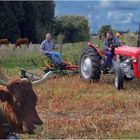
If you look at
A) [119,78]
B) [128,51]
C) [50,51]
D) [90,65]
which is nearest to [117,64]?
[128,51]

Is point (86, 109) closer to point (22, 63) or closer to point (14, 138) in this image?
point (14, 138)

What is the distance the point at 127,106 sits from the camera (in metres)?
11.0

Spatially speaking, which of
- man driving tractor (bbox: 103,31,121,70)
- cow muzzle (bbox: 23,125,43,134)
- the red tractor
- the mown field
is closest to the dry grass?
the mown field

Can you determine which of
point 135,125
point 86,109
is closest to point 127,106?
point 86,109

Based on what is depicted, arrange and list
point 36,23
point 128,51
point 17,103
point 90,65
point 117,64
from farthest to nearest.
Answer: point 36,23 → point 90,65 → point 117,64 → point 128,51 → point 17,103

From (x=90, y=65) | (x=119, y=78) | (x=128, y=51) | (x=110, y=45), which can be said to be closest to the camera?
(x=119, y=78)

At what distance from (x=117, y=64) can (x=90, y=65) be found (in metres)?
1.16

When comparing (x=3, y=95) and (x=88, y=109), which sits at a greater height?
(x=3, y=95)

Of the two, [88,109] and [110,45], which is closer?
[88,109]

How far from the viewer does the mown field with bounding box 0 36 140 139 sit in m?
8.70

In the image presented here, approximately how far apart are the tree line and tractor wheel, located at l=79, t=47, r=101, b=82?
26723mm

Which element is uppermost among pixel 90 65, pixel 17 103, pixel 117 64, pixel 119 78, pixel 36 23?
pixel 36 23

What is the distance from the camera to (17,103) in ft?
22.1

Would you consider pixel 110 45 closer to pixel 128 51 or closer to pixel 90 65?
pixel 90 65
